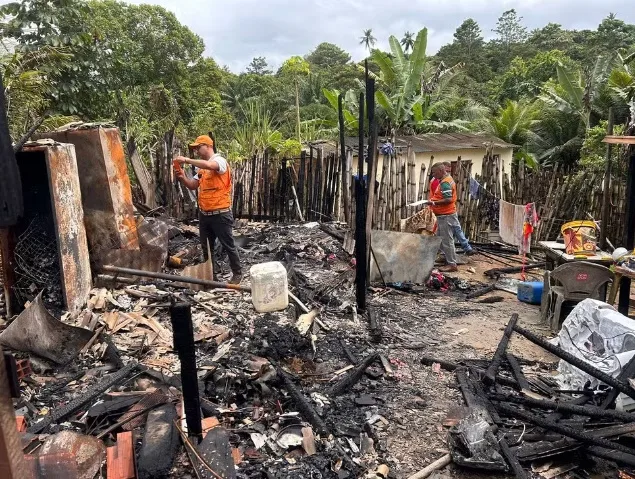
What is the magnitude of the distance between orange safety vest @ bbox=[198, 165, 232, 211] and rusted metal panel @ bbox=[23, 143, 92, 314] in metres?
1.38

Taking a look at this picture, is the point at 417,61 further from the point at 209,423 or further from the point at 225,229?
the point at 209,423

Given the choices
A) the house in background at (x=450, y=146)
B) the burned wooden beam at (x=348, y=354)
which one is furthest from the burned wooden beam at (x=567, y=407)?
the house in background at (x=450, y=146)

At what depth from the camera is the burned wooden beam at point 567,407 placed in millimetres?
3523

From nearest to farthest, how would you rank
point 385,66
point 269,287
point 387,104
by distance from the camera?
point 269,287, point 387,104, point 385,66

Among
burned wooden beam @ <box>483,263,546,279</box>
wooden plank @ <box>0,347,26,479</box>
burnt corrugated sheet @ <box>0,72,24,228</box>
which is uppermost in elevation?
burnt corrugated sheet @ <box>0,72,24,228</box>

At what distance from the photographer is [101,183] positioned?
18.0 feet

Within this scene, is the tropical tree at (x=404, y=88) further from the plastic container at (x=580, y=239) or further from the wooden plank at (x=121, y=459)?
the wooden plank at (x=121, y=459)

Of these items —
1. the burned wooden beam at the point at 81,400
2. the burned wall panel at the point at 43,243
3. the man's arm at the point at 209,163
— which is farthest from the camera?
the man's arm at the point at 209,163

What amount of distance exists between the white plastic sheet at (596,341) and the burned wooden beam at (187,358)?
3.24m

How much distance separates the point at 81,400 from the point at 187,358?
137cm

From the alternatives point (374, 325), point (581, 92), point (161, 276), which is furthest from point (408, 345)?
point (581, 92)

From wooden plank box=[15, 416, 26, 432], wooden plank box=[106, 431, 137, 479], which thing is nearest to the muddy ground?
wooden plank box=[106, 431, 137, 479]

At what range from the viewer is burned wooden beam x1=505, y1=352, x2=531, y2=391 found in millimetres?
4172

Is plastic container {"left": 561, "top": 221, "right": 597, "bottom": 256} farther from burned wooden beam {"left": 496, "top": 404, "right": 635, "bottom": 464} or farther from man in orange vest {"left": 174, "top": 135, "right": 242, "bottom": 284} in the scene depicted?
man in orange vest {"left": 174, "top": 135, "right": 242, "bottom": 284}
